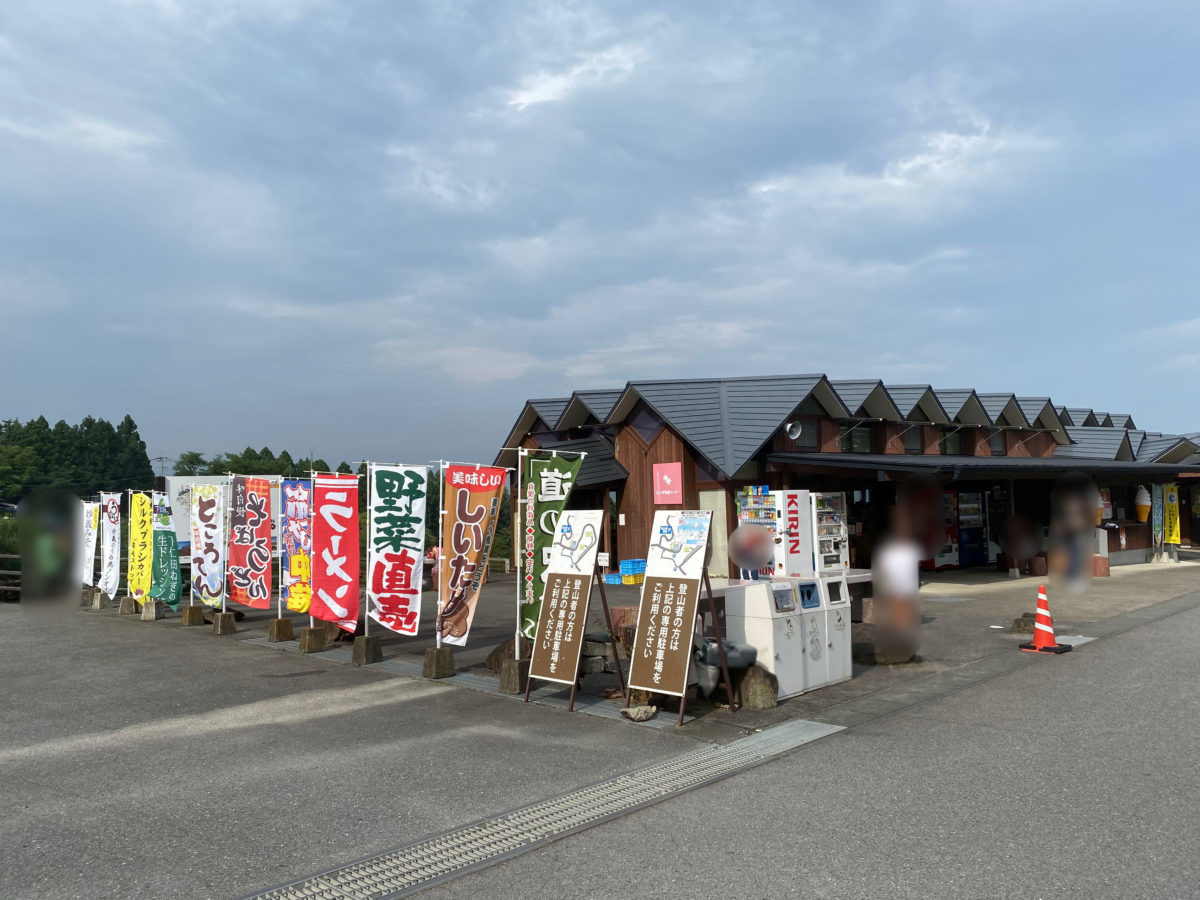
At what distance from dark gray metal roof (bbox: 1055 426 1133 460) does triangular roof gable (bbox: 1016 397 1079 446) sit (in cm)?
104

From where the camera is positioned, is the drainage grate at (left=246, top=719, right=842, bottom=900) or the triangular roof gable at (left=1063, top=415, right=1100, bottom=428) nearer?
the drainage grate at (left=246, top=719, right=842, bottom=900)

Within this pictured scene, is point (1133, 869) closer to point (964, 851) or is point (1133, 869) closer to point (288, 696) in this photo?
point (964, 851)

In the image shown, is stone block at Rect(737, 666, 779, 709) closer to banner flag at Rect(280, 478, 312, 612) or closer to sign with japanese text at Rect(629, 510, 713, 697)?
sign with japanese text at Rect(629, 510, 713, 697)

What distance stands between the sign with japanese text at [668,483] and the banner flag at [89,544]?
472 inches

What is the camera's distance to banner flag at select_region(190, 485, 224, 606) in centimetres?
1331

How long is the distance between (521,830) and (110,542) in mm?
14738

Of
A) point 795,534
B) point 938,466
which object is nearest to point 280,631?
point 795,534

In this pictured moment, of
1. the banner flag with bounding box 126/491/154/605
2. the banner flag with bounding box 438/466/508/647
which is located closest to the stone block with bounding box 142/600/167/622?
the banner flag with bounding box 126/491/154/605

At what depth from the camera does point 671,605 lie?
24.5ft

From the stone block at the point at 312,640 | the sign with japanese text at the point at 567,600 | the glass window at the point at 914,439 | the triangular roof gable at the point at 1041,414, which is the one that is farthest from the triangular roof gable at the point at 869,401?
the stone block at the point at 312,640

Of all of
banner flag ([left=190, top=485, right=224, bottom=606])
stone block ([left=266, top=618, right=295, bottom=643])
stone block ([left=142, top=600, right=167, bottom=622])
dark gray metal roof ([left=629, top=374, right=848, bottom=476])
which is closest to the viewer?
stone block ([left=266, top=618, right=295, bottom=643])

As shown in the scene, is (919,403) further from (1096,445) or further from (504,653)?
(504,653)

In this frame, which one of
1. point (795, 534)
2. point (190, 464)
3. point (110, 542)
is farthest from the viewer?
point (190, 464)

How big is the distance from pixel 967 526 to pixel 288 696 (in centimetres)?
1923
